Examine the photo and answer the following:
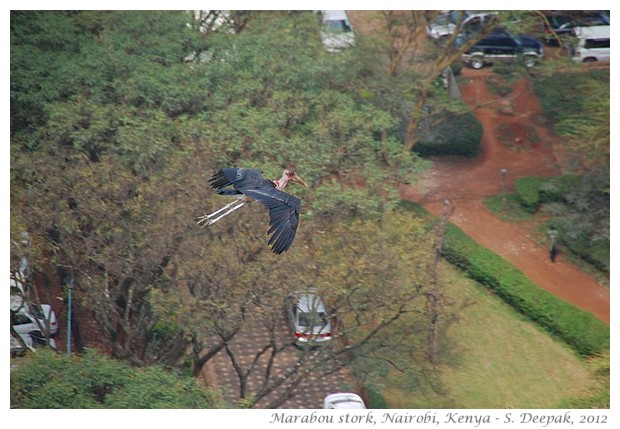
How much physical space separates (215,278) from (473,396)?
34.5ft

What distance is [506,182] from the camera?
173ft

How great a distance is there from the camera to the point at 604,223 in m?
47.1

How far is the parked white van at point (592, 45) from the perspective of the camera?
55.9m

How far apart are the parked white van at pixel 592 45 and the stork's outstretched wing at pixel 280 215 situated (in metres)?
31.0

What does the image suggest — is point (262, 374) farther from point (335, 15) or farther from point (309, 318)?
point (335, 15)

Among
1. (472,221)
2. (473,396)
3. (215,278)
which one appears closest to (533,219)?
(472,221)

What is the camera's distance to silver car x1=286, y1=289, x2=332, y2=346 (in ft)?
116

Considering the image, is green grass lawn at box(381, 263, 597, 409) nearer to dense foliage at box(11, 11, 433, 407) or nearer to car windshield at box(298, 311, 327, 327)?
dense foliage at box(11, 11, 433, 407)

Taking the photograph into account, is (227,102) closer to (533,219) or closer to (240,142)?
(240,142)

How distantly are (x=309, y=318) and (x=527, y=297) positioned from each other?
11.6 meters

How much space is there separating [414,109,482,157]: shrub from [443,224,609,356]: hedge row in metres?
6.47

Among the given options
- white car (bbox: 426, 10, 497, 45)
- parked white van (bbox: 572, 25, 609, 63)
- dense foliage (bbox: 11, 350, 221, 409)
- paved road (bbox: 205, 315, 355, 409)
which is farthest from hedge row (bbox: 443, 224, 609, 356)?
dense foliage (bbox: 11, 350, 221, 409)

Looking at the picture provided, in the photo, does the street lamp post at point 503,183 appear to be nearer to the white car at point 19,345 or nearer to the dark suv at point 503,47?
the dark suv at point 503,47

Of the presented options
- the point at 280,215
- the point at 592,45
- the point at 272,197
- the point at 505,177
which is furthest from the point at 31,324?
the point at 592,45
